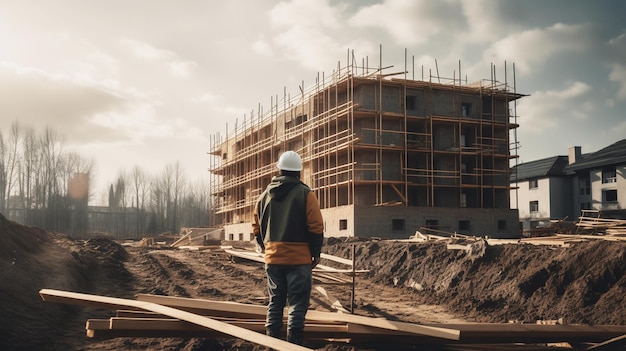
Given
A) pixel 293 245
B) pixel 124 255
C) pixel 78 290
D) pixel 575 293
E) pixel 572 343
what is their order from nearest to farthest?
pixel 293 245
pixel 572 343
pixel 575 293
pixel 78 290
pixel 124 255

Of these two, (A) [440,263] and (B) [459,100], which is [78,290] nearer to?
(A) [440,263]

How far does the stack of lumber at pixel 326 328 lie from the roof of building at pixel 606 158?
42565 millimetres

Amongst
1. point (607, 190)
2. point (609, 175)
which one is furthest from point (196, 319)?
point (609, 175)

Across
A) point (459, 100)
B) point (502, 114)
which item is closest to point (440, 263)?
point (459, 100)

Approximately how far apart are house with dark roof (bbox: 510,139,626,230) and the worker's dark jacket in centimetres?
4254

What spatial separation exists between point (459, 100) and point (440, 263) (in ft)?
76.6

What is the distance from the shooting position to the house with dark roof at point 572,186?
43188 mm

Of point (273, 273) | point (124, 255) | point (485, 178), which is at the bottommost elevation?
point (124, 255)

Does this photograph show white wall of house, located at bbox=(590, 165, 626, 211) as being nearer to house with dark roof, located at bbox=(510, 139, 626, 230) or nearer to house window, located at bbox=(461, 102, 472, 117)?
house with dark roof, located at bbox=(510, 139, 626, 230)

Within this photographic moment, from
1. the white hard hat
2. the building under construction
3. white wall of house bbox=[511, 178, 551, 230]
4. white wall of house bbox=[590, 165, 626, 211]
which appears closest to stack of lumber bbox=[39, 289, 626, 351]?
the white hard hat

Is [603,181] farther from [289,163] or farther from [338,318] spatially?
[289,163]

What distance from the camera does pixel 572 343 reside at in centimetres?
610

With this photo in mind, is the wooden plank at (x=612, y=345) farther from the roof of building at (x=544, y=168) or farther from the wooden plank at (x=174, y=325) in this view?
the roof of building at (x=544, y=168)

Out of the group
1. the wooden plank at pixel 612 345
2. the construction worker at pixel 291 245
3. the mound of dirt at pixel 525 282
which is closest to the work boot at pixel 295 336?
the construction worker at pixel 291 245
